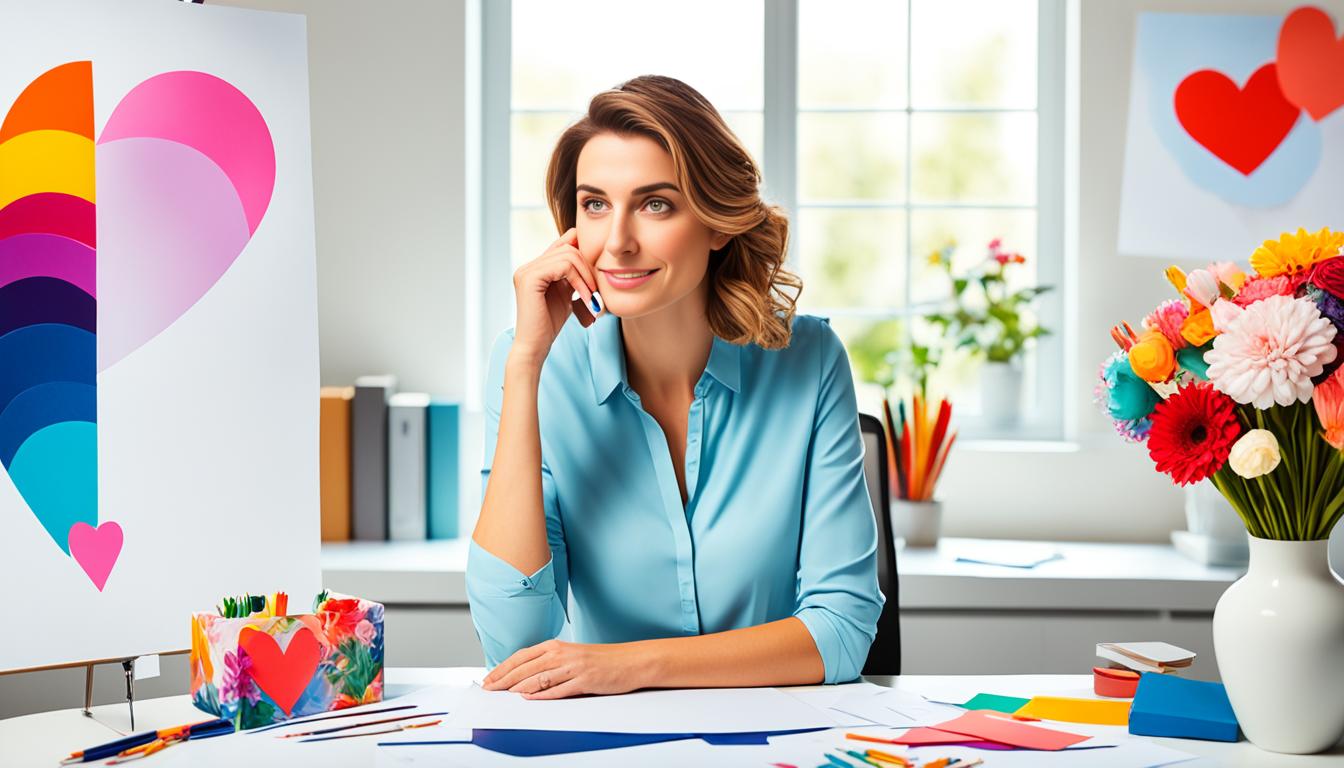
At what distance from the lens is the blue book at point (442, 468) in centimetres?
258

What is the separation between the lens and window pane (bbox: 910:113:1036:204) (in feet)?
9.55

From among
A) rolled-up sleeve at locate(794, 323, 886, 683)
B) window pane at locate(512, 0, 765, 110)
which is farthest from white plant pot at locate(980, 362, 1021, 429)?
rolled-up sleeve at locate(794, 323, 886, 683)

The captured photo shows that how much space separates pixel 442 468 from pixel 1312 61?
7.19 feet

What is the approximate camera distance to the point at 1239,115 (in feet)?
8.72

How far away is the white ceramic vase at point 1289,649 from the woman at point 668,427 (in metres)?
0.43

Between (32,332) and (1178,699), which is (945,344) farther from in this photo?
(32,332)

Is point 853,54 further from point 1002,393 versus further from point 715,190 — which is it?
point 715,190

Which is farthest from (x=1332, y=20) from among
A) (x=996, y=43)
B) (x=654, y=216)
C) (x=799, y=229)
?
(x=654, y=216)

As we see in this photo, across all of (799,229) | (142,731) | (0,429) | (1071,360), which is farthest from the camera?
(799,229)

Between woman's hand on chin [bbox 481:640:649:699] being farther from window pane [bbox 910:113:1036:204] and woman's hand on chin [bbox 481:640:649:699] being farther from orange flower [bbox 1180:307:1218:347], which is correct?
window pane [bbox 910:113:1036:204]

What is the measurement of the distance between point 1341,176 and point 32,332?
2.66 metres

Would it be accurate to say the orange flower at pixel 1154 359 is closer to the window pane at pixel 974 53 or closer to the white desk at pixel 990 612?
the white desk at pixel 990 612

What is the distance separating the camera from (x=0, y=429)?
1.29 metres

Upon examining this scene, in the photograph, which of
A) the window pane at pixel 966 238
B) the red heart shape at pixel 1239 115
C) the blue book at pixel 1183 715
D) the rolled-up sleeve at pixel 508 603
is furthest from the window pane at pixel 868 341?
the blue book at pixel 1183 715
